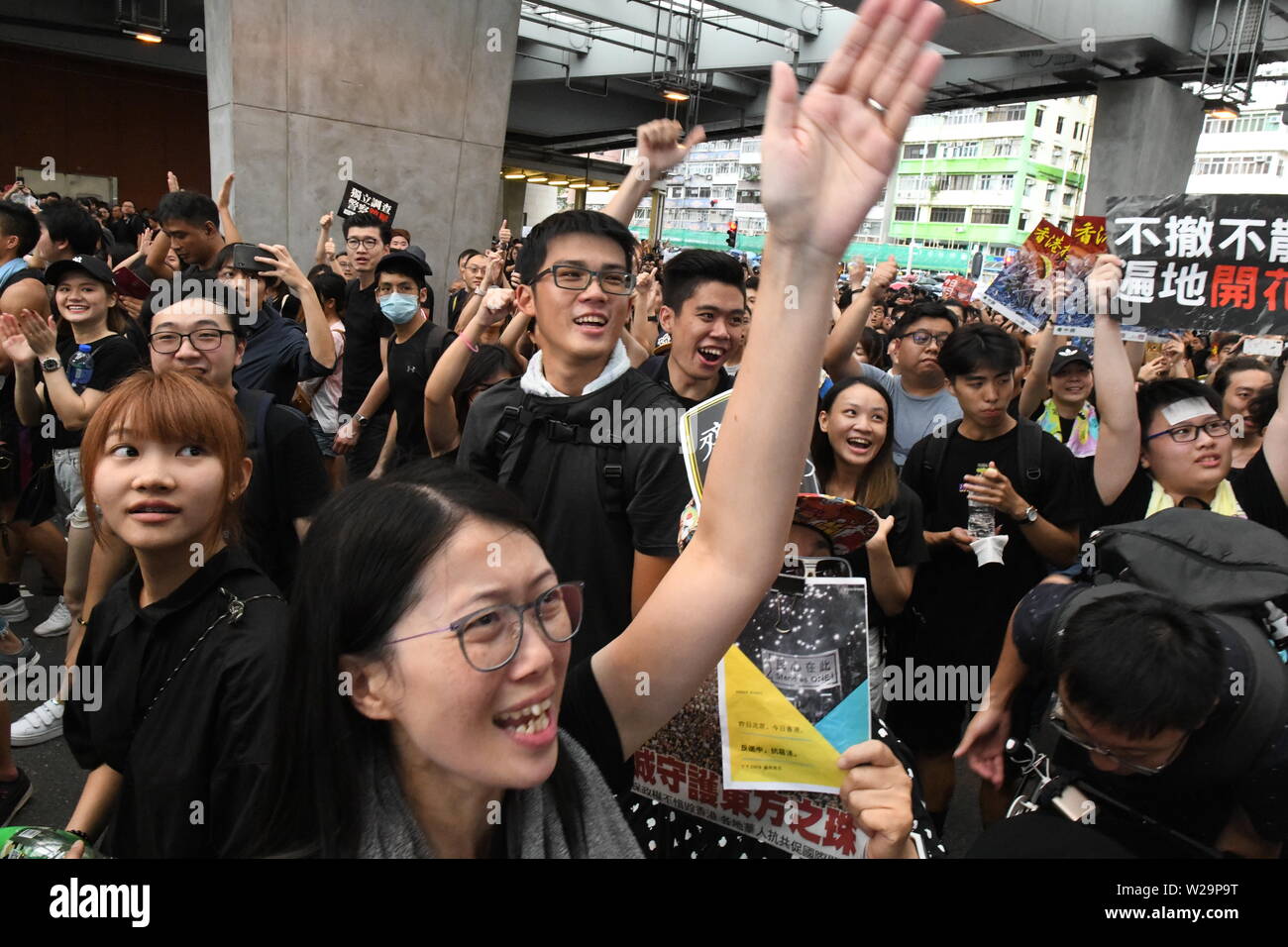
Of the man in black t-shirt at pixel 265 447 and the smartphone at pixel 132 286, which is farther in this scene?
the smartphone at pixel 132 286

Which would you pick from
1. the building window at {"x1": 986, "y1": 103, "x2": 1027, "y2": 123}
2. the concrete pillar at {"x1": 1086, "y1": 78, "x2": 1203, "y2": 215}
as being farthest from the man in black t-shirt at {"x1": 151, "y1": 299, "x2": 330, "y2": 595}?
the building window at {"x1": 986, "y1": 103, "x2": 1027, "y2": 123}

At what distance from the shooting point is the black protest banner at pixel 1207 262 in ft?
10.3

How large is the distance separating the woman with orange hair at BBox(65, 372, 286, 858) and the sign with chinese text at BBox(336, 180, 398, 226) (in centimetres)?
467

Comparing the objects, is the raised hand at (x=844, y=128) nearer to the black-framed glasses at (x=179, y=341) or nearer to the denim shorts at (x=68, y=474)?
the black-framed glasses at (x=179, y=341)

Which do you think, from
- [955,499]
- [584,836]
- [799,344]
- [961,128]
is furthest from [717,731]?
[961,128]

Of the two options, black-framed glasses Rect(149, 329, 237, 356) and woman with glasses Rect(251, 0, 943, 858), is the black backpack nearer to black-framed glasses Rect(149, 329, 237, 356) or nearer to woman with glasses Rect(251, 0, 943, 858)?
woman with glasses Rect(251, 0, 943, 858)

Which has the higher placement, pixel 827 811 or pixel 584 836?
pixel 584 836

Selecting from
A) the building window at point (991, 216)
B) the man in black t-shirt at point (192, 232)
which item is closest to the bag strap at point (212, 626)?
the man in black t-shirt at point (192, 232)

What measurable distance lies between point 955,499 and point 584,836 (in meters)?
2.41

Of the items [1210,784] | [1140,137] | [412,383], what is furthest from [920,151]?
[1210,784]

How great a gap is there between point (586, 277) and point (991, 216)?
5508cm

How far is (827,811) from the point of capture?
5.17 feet

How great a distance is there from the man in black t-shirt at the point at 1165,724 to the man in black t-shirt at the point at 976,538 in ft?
4.14
